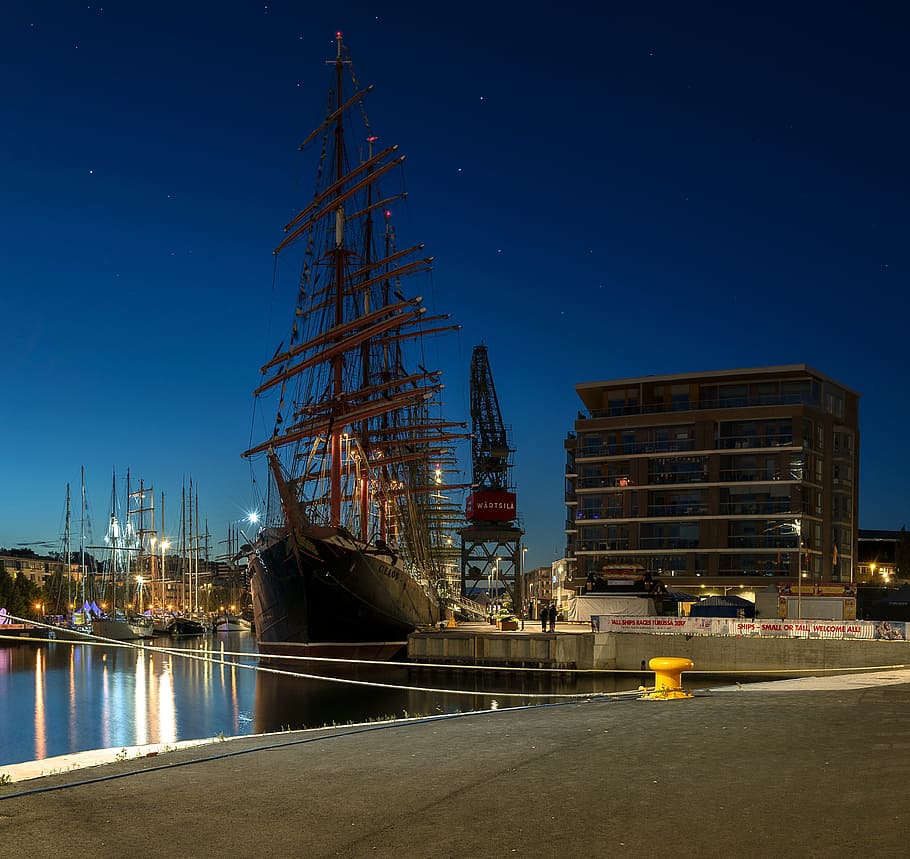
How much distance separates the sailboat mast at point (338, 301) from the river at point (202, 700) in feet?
38.7

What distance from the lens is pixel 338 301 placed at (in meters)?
65.0

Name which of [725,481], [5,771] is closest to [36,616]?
[725,481]

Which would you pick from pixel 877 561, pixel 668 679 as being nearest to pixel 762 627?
pixel 668 679

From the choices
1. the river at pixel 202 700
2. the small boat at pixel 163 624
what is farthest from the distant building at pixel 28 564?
the river at pixel 202 700

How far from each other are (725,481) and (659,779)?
7033 centimetres

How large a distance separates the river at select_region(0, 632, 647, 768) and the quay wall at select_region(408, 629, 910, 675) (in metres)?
1.07

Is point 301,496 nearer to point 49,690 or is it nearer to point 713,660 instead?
point 49,690

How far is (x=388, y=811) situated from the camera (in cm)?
893

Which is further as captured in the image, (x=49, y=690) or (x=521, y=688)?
(x=49, y=690)

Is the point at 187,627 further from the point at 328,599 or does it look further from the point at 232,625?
the point at 328,599

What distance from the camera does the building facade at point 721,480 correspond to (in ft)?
251

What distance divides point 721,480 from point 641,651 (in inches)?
1321

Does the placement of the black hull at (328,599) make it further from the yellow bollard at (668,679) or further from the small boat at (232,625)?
the small boat at (232,625)

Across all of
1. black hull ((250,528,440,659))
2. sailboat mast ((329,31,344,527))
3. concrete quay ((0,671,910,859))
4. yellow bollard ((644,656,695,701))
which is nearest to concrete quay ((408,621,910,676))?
black hull ((250,528,440,659))
